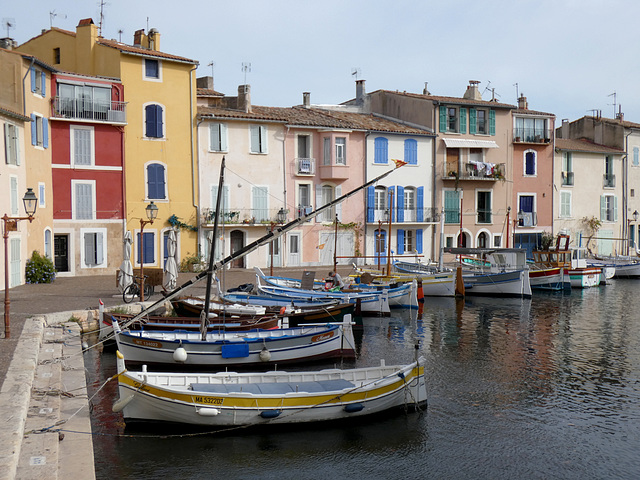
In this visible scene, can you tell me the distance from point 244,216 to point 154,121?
759 cm

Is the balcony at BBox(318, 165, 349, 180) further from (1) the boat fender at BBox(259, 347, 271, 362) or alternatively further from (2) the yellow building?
(1) the boat fender at BBox(259, 347, 271, 362)

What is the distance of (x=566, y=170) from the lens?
186ft

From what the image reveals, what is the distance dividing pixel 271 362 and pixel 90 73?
26228 mm

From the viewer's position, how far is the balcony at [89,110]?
122 feet

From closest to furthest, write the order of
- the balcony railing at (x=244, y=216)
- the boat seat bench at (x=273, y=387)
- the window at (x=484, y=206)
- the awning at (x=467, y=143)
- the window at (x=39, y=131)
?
the boat seat bench at (x=273, y=387), the window at (x=39, y=131), the balcony railing at (x=244, y=216), the awning at (x=467, y=143), the window at (x=484, y=206)

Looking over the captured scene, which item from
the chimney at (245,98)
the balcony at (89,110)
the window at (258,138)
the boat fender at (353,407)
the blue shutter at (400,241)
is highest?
the chimney at (245,98)

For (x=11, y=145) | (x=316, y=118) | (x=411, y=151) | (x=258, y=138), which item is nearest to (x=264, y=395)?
(x=11, y=145)

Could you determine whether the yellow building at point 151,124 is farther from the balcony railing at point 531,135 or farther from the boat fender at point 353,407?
the boat fender at point 353,407

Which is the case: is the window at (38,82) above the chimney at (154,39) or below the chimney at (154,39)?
below

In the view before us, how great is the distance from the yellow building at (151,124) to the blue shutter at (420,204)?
1570cm

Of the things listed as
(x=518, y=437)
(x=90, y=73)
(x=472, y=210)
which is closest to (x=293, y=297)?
(x=518, y=437)

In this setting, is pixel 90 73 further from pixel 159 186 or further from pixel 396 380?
pixel 396 380

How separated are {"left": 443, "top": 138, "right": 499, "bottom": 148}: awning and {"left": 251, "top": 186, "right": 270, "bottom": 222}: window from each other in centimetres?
1404

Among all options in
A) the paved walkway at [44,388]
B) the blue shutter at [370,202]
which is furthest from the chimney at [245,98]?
the paved walkway at [44,388]
